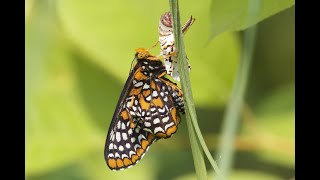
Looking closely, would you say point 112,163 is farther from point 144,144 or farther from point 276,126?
point 276,126

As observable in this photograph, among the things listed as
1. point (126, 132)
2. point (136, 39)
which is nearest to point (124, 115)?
point (126, 132)

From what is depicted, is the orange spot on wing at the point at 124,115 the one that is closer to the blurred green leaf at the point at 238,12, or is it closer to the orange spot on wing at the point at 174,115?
the orange spot on wing at the point at 174,115

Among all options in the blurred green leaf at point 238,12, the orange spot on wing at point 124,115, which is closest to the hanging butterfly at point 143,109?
the orange spot on wing at point 124,115

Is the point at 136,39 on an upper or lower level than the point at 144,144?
upper

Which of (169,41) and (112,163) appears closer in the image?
(169,41)

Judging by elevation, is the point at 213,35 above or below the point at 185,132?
above

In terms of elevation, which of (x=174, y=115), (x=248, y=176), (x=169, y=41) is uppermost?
(x=169, y=41)
